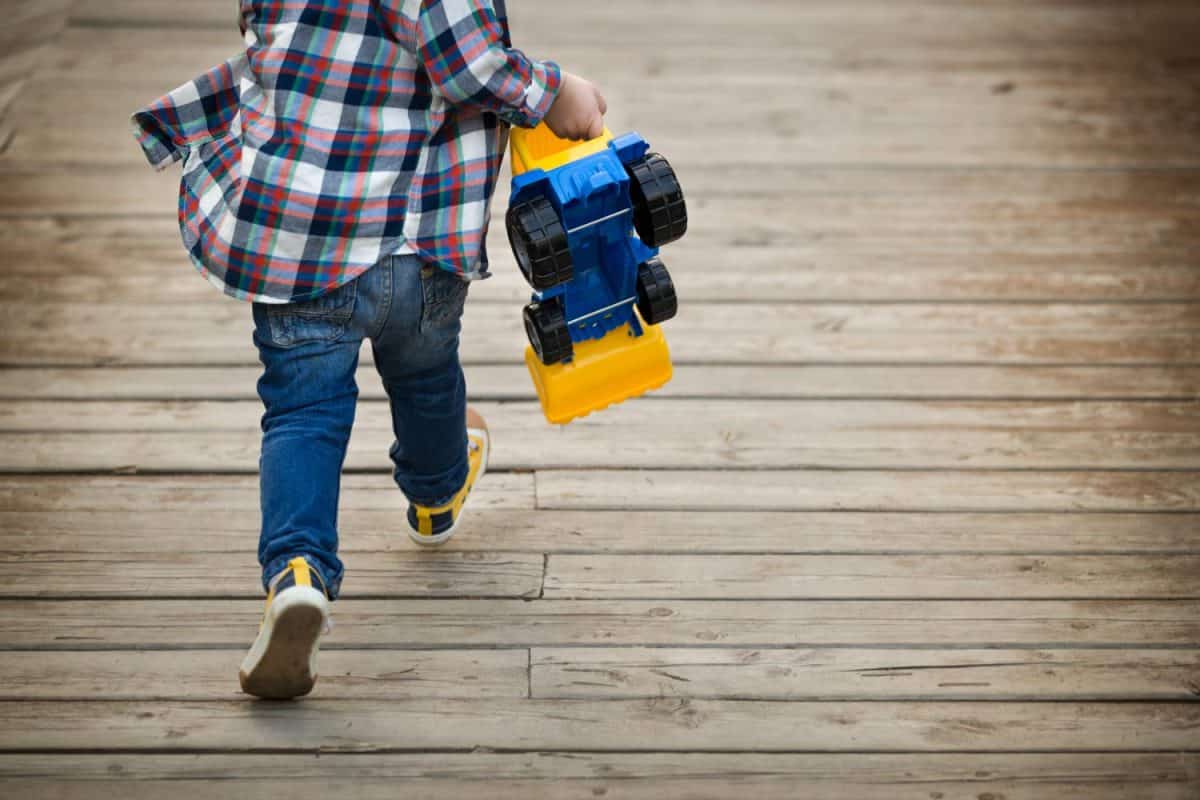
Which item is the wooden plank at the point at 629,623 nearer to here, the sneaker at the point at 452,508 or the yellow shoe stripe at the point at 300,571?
the sneaker at the point at 452,508

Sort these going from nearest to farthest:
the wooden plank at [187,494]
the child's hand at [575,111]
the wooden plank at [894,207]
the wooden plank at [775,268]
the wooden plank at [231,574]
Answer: the child's hand at [575,111], the wooden plank at [231,574], the wooden plank at [187,494], the wooden plank at [775,268], the wooden plank at [894,207]

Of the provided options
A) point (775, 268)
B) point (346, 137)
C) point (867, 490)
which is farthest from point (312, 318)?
point (775, 268)

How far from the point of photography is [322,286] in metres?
1.36

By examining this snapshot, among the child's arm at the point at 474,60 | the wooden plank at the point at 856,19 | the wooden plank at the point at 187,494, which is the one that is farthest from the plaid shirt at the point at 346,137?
the wooden plank at the point at 856,19

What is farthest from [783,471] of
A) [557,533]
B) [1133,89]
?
[1133,89]

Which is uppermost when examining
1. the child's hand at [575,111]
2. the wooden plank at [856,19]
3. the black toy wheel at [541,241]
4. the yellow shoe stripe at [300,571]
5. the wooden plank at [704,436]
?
the child's hand at [575,111]

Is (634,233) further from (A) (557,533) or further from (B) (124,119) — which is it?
(B) (124,119)

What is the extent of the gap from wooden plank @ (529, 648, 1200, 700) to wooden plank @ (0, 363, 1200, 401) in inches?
22.9

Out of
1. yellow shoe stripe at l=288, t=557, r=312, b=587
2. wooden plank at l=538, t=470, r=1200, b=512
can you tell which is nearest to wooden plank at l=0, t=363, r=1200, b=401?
wooden plank at l=538, t=470, r=1200, b=512

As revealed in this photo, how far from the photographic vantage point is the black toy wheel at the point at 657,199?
1.42 meters

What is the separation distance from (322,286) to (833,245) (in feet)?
4.55

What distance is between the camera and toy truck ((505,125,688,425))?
1.41 metres

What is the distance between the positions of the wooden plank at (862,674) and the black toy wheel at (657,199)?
22.5 inches

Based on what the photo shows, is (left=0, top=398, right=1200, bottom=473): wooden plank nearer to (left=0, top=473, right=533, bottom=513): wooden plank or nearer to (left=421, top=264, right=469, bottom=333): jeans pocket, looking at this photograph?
(left=0, top=473, right=533, bottom=513): wooden plank
